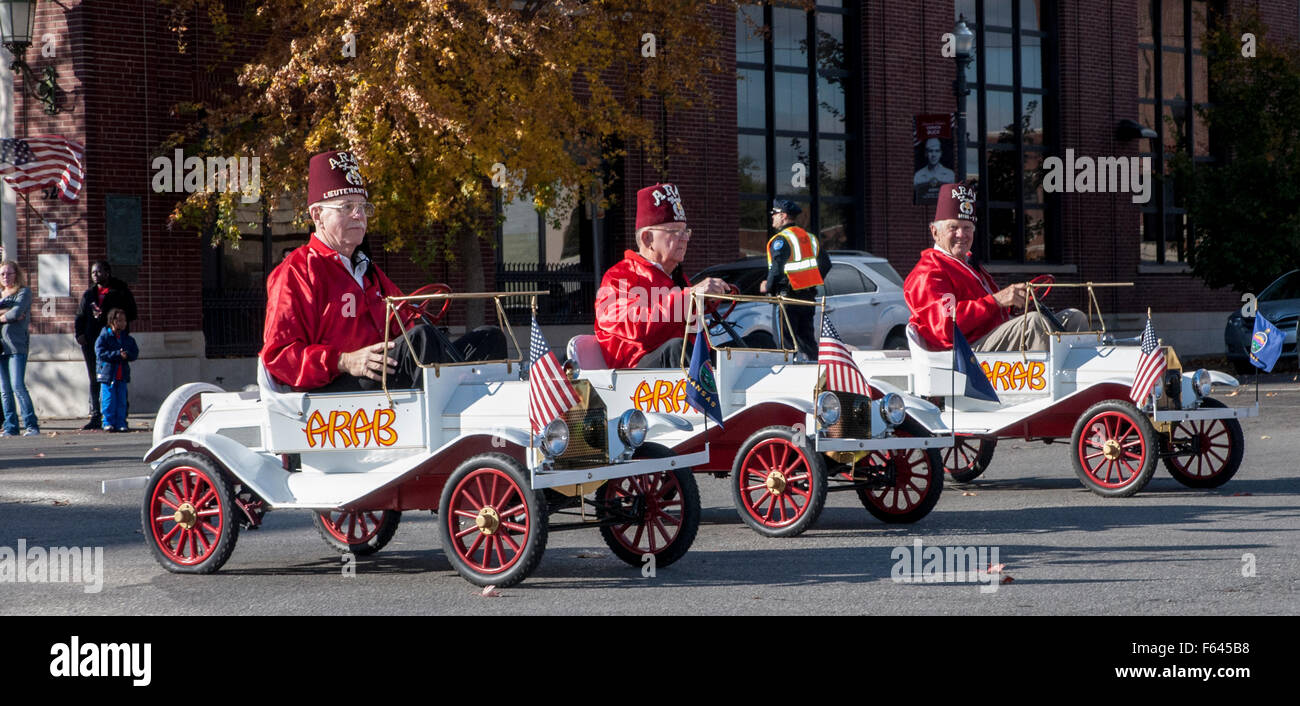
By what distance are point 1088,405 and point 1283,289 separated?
17775mm

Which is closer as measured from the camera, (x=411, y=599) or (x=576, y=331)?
(x=411, y=599)

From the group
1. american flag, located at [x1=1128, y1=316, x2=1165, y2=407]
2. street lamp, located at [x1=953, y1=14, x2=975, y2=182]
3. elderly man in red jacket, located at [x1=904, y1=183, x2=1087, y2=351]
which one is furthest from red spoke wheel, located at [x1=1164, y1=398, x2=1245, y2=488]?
street lamp, located at [x1=953, y1=14, x2=975, y2=182]

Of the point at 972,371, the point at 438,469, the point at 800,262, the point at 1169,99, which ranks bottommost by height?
the point at 438,469

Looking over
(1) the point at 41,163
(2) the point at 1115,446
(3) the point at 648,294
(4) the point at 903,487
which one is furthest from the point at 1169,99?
(3) the point at 648,294

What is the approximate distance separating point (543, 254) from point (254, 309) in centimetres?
490

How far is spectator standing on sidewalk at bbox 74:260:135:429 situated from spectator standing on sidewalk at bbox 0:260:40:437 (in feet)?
3.31

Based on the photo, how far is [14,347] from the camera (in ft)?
55.6

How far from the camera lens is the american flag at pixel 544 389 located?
281 inches

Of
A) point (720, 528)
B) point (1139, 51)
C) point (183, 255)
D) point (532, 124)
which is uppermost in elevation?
point (1139, 51)

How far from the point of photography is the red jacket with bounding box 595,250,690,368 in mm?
9422

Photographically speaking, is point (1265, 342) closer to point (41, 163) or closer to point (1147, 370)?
point (1147, 370)

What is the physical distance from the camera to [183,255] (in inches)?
819

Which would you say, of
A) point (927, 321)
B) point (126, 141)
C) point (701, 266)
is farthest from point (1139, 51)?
point (927, 321)

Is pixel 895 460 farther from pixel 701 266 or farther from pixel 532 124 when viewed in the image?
pixel 701 266
